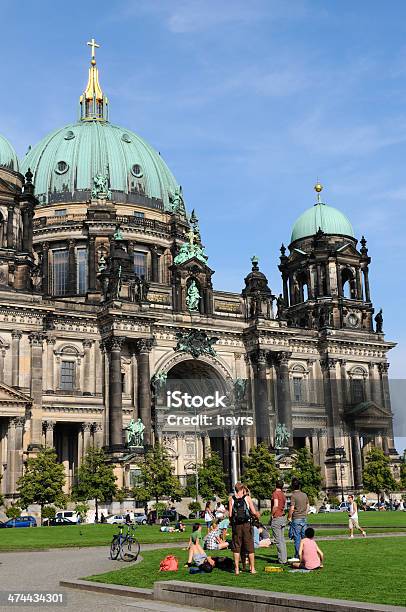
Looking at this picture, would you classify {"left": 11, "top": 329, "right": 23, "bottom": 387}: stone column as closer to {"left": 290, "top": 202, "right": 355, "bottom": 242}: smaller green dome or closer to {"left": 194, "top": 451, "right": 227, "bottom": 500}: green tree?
{"left": 194, "top": 451, "right": 227, "bottom": 500}: green tree

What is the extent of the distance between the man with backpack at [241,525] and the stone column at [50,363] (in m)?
48.7

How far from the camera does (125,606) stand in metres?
16.9

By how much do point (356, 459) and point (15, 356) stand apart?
3783 cm

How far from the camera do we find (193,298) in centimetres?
7712

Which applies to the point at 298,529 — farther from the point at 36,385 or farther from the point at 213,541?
the point at 36,385

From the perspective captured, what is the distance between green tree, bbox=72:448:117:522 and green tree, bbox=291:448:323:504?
17589mm

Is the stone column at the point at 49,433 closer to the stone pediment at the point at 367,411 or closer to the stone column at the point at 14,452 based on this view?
the stone column at the point at 14,452

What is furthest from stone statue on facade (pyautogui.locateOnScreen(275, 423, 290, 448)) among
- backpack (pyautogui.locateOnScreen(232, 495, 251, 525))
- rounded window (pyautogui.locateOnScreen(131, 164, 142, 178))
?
backpack (pyautogui.locateOnScreen(232, 495, 251, 525))

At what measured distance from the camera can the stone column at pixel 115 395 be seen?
220 feet

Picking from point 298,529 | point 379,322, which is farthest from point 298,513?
point 379,322

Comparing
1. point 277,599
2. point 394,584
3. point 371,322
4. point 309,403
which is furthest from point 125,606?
point 371,322

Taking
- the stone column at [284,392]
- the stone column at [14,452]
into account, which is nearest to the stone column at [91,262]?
the stone column at [284,392]

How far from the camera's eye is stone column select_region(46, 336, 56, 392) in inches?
2662

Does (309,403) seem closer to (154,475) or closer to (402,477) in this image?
(402,477)
